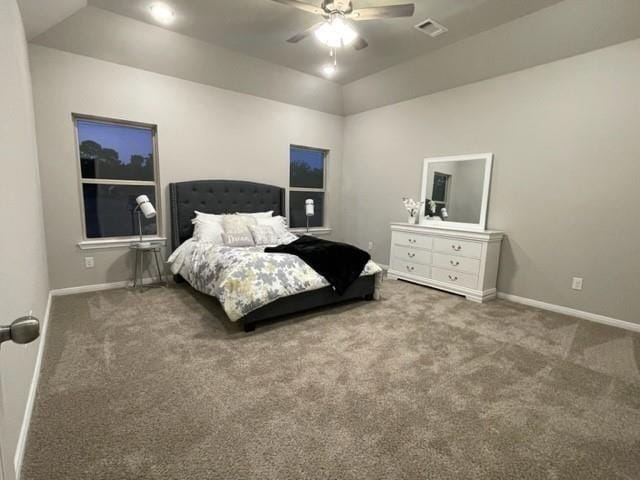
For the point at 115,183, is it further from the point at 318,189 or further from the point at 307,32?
the point at 318,189

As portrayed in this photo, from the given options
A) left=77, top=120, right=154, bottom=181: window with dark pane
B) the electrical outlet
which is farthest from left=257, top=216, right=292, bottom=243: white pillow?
the electrical outlet

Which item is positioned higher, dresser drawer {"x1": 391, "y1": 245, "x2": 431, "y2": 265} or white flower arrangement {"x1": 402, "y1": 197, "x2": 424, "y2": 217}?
white flower arrangement {"x1": 402, "y1": 197, "x2": 424, "y2": 217}

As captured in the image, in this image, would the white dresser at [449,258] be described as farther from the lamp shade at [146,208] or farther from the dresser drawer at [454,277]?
the lamp shade at [146,208]

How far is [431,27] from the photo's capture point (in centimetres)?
309

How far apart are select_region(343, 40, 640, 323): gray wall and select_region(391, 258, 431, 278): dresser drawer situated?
35.3 inches

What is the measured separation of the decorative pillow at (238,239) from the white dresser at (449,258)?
6.86ft

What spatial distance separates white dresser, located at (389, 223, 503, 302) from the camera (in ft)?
12.2

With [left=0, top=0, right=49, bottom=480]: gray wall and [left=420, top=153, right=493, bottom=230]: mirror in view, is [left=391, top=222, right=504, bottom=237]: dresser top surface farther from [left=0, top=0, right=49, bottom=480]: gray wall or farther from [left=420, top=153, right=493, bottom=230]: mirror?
[left=0, top=0, right=49, bottom=480]: gray wall

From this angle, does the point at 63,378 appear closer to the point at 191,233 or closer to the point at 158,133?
the point at 191,233

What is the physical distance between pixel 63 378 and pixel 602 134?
4881 mm

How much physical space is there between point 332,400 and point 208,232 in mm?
2741

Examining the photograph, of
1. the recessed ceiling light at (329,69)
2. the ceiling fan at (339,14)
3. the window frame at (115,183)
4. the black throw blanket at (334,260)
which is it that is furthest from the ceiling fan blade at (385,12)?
the window frame at (115,183)

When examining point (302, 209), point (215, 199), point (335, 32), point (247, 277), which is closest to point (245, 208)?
point (215, 199)

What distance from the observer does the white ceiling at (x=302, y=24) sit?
289cm
